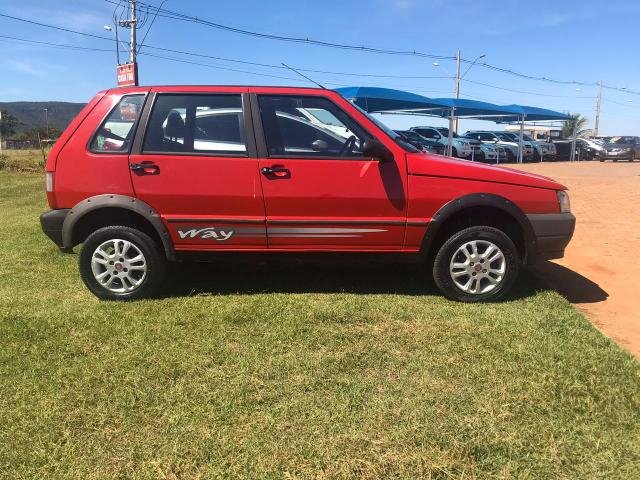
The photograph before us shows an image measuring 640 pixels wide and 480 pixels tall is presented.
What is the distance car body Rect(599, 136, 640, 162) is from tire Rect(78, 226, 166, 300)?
113 feet

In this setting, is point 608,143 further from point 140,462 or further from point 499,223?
point 140,462

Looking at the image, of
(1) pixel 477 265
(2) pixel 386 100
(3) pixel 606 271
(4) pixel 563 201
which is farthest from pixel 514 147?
(1) pixel 477 265

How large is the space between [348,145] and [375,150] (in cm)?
29

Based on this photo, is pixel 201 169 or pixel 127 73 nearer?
pixel 201 169

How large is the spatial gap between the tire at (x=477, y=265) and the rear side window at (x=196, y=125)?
186 centimetres

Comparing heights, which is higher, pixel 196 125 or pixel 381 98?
pixel 381 98

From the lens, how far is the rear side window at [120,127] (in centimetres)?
459

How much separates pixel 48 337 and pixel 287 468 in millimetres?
2267

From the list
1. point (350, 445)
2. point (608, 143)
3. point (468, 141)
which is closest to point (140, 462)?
point (350, 445)

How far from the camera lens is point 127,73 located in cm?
2364

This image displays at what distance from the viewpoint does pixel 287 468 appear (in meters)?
2.56

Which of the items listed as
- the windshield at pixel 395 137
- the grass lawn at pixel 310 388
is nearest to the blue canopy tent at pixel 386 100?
the windshield at pixel 395 137

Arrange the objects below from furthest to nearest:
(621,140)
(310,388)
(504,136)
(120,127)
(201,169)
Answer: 1. (621,140)
2. (504,136)
3. (120,127)
4. (201,169)
5. (310,388)

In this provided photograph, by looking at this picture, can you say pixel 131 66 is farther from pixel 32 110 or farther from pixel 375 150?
pixel 32 110
